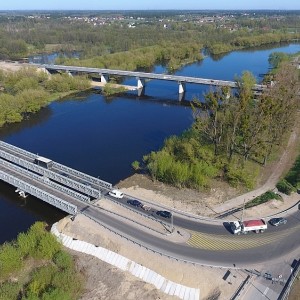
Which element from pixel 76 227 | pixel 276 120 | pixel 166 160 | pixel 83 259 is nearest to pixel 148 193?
pixel 166 160

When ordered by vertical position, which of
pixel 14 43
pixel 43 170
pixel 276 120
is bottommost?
pixel 14 43

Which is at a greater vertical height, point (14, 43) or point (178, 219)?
point (178, 219)

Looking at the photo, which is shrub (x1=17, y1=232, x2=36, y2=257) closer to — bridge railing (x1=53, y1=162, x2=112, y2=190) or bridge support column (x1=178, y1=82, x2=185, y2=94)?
bridge railing (x1=53, y1=162, x2=112, y2=190)

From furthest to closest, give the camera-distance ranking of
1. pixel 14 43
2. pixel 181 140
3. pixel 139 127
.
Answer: pixel 14 43
pixel 139 127
pixel 181 140

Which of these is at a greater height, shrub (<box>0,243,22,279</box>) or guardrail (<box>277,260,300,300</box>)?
guardrail (<box>277,260,300,300</box>)

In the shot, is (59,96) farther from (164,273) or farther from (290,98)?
(164,273)

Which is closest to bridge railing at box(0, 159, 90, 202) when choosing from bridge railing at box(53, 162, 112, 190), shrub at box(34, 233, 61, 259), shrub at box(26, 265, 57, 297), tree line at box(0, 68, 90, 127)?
bridge railing at box(53, 162, 112, 190)

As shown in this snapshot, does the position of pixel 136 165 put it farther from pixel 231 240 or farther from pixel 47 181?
pixel 231 240

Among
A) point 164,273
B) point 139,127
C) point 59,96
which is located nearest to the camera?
point 164,273
